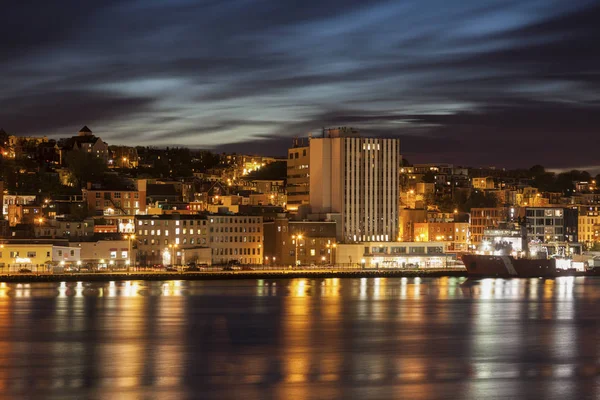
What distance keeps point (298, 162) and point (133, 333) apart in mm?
59136

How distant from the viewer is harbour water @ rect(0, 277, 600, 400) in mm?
31375

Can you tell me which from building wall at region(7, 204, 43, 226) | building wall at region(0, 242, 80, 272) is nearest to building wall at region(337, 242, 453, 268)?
building wall at region(0, 242, 80, 272)

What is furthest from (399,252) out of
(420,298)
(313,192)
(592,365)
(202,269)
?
(592,365)

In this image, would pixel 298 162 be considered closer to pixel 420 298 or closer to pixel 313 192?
pixel 313 192

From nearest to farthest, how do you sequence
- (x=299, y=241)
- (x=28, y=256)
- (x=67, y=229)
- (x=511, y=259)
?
(x=28, y=256) → (x=67, y=229) → (x=511, y=259) → (x=299, y=241)

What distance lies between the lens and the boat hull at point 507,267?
8462cm

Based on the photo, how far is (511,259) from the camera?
85500mm

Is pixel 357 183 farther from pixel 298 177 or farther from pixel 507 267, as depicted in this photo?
pixel 507 267

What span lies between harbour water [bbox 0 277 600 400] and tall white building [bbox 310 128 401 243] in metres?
26.4

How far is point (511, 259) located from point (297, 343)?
156ft

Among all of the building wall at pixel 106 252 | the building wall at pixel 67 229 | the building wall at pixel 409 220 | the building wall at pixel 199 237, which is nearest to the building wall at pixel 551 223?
the building wall at pixel 409 220

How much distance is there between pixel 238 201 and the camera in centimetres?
10175

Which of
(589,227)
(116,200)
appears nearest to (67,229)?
(116,200)

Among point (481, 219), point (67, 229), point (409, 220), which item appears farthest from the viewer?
point (481, 219)
